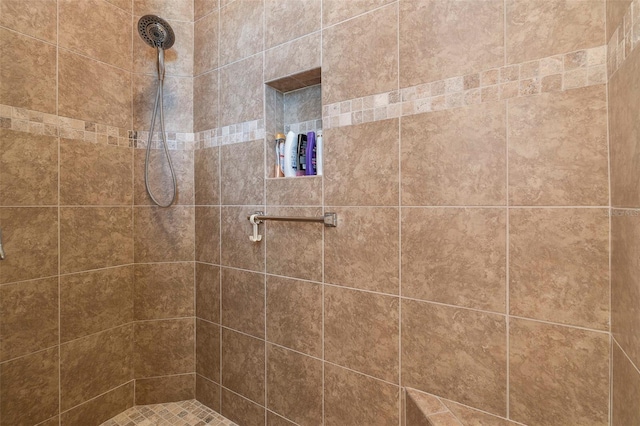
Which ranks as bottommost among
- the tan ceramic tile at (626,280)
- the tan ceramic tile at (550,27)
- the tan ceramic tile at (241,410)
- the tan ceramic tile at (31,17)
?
the tan ceramic tile at (241,410)

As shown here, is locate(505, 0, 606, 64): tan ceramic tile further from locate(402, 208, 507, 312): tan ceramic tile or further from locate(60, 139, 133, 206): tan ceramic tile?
locate(60, 139, 133, 206): tan ceramic tile

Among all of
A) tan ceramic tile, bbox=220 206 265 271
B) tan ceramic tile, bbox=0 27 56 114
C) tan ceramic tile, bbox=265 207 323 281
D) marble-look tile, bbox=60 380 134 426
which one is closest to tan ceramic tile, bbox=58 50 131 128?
tan ceramic tile, bbox=0 27 56 114

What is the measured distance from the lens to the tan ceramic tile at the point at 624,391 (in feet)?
2.02

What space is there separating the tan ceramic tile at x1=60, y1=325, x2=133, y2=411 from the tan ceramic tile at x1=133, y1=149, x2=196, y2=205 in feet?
2.41

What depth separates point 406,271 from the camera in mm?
1057

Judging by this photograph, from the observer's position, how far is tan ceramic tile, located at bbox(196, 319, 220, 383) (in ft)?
5.30

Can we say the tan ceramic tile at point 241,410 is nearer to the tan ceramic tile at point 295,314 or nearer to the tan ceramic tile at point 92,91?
the tan ceramic tile at point 295,314

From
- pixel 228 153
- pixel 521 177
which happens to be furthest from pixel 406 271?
pixel 228 153

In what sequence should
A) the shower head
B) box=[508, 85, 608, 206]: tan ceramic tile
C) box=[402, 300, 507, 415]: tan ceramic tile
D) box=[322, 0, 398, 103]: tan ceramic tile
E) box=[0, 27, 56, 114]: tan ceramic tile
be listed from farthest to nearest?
the shower head → box=[0, 27, 56, 114]: tan ceramic tile → box=[322, 0, 398, 103]: tan ceramic tile → box=[402, 300, 507, 415]: tan ceramic tile → box=[508, 85, 608, 206]: tan ceramic tile

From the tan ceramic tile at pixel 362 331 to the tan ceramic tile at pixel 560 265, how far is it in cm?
41

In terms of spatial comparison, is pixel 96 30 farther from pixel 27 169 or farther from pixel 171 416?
pixel 171 416

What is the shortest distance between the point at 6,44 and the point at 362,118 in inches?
58.4

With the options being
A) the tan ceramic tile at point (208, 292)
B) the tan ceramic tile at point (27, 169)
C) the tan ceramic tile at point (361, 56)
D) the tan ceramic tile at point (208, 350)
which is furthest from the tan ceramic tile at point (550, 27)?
the tan ceramic tile at point (27, 169)

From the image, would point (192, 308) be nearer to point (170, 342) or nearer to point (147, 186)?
point (170, 342)
